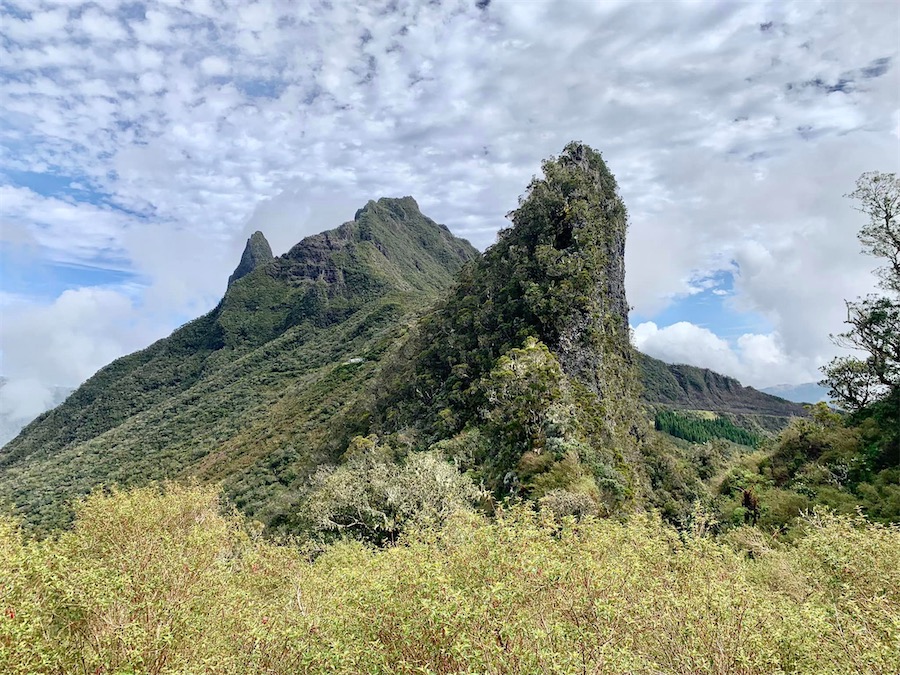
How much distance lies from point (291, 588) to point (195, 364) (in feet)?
661

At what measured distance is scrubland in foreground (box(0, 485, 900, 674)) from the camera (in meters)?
8.42

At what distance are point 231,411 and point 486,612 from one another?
13083cm

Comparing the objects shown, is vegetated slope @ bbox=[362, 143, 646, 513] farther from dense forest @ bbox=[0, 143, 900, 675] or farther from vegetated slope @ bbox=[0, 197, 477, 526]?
vegetated slope @ bbox=[0, 197, 477, 526]

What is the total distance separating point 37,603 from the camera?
1047cm

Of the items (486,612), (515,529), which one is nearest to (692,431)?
(515,529)

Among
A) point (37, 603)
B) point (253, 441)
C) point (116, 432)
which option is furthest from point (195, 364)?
point (37, 603)

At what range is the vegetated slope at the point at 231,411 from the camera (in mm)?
79125

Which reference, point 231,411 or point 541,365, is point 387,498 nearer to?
point 541,365

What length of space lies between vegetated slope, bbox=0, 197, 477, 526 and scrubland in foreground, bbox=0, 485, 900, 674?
40.7 metres

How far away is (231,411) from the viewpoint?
12312cm

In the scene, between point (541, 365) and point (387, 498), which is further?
point (541, 365)

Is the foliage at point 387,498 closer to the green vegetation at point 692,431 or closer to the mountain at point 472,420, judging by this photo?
the mountain at point 472,420

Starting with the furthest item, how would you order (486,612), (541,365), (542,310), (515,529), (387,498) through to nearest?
1. (542,310)
2. (541,365)
3. (387,498)
4. (515,529)
5. (486,612)

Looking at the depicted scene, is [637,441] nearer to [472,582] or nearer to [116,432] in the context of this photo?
[472,582]
